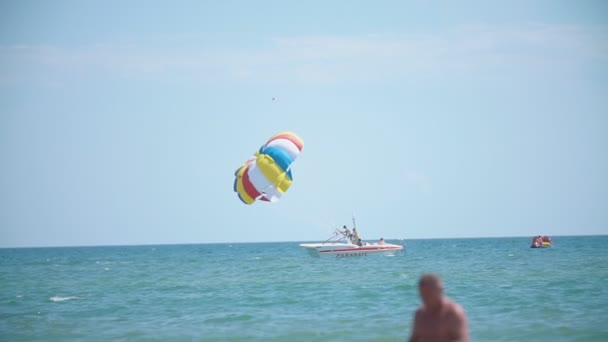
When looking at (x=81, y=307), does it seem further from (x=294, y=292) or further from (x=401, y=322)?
(x=401, y=322)

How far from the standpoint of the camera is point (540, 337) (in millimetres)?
14414

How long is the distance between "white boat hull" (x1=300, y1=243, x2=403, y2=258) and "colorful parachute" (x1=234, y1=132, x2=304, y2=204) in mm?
14190

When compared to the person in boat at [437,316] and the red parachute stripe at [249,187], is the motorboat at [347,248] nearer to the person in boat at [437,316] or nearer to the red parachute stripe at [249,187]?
the red parachute stripe at [249,187]

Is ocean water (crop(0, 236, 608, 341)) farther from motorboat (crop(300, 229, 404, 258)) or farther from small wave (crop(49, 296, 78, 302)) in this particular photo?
motorboat (crop(300, 229, 404, 258))

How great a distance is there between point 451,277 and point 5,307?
15.4 m

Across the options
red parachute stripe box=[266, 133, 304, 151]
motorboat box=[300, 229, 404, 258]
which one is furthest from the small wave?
motorboat box=[300, 229, 404, 258]

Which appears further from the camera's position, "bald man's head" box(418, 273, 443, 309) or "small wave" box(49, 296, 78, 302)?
"small wave" box(49, 296, 78, 302)

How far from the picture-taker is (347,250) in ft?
134

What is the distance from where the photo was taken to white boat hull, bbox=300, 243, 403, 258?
41.0 metres

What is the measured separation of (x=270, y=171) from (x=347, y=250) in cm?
1559

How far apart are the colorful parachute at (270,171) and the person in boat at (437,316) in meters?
20.3

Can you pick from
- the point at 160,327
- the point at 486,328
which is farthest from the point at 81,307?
the point at 486,328

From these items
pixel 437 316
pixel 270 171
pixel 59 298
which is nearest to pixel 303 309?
pixel 270 171

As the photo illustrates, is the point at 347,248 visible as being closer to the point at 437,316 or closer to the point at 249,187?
the point at 249,187
